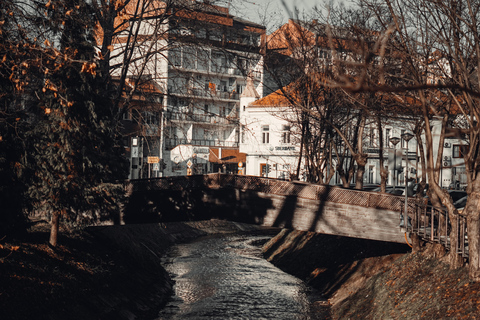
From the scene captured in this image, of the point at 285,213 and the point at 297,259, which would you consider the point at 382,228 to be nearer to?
the point at 285,213

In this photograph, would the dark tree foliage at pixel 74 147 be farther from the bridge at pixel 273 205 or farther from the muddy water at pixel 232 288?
the muddy water at pixel 232 288

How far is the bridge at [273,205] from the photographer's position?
18734mm

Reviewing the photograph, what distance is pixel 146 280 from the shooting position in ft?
71.2

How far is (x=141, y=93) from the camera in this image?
2338cm

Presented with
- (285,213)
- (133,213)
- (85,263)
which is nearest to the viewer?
(85,263)

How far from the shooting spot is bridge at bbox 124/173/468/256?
1873 cm

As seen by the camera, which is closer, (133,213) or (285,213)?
(285,213)

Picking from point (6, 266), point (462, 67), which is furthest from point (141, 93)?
point (462, 67)

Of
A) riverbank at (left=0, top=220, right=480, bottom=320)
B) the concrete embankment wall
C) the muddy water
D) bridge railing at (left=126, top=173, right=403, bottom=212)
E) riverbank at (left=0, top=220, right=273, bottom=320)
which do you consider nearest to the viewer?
riverbank at (left=0, top=220, right=480, bottom=320)

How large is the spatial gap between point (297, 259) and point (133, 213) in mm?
10208

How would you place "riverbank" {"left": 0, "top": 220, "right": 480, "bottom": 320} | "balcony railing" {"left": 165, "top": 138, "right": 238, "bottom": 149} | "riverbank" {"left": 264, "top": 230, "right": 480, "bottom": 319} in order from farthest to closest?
"balcony railing" {"left": 165, "top": 138, "right": 238, "bottom": 149}
"riverbank" {"left": 0, "top": 220, "right": 480, "bottom": 320}
"riverbank" {"left": 264, "top": 230, "right": 480, "bottom": 319}

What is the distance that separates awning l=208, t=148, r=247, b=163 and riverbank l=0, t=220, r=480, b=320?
38514mm

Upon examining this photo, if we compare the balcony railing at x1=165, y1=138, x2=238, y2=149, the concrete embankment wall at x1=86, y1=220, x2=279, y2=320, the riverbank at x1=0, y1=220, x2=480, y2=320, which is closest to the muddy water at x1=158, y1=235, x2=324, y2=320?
the concrete embankment wall at x1=86, y1=220, x2=279, y2=320

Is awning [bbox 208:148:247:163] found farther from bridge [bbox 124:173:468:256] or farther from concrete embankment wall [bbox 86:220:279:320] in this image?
bridge [bbox 124:173:468:256]
